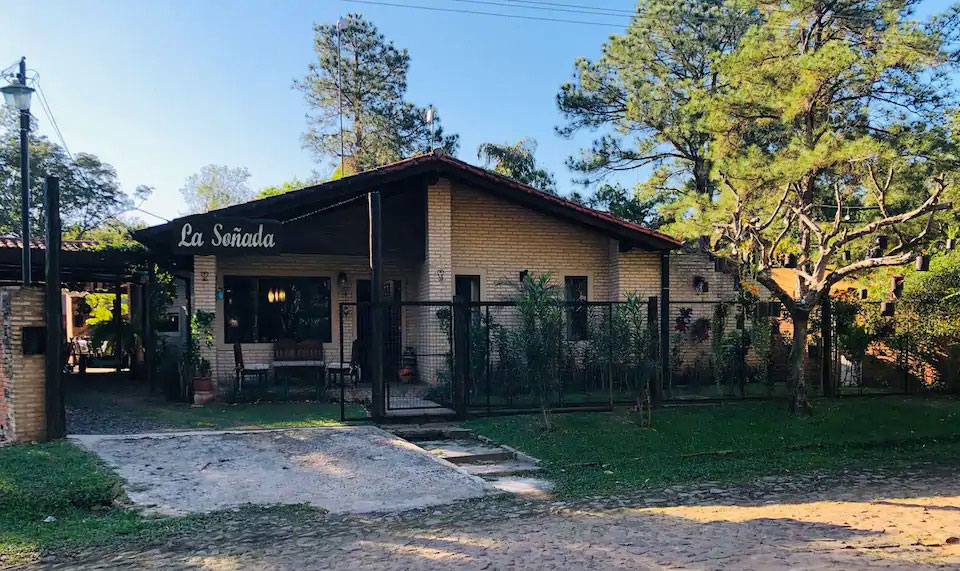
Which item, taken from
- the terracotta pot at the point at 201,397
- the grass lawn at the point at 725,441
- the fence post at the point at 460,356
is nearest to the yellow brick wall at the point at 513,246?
the fence post at the point at 460,356

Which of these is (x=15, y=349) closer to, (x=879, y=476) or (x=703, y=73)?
(x=879, y=476)

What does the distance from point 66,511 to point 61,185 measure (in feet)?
104

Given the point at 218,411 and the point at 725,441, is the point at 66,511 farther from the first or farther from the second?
the point at 725,441

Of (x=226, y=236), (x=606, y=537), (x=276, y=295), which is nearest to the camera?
(x=606, y=537)

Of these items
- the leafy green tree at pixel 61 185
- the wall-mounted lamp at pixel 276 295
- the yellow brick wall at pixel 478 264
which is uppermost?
the leafy green tree at pixel 61 185

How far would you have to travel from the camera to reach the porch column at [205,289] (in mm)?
13172

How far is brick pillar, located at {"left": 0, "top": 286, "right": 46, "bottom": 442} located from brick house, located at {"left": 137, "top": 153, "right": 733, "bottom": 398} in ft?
13.1

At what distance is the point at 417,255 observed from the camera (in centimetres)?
1523

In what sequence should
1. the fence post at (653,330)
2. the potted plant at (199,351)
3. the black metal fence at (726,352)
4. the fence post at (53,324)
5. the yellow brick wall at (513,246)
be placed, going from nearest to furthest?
the fence post at (53,324) < the fence post at (653,330) < the potted plant at (199,351) < the black metal fence at (726,352) < the yellow brick wall at (513,246)

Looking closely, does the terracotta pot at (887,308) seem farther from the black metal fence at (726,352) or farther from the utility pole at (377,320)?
the utility pole at (377,320)

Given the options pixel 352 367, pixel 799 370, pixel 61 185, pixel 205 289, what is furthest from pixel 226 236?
pixel 61 185

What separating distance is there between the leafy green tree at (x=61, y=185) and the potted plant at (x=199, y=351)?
21452 mm

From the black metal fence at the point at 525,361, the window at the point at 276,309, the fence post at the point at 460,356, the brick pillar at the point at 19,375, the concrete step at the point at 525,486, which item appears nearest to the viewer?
the concrete step at the point at 525,486

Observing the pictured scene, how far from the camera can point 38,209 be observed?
32031 mm
